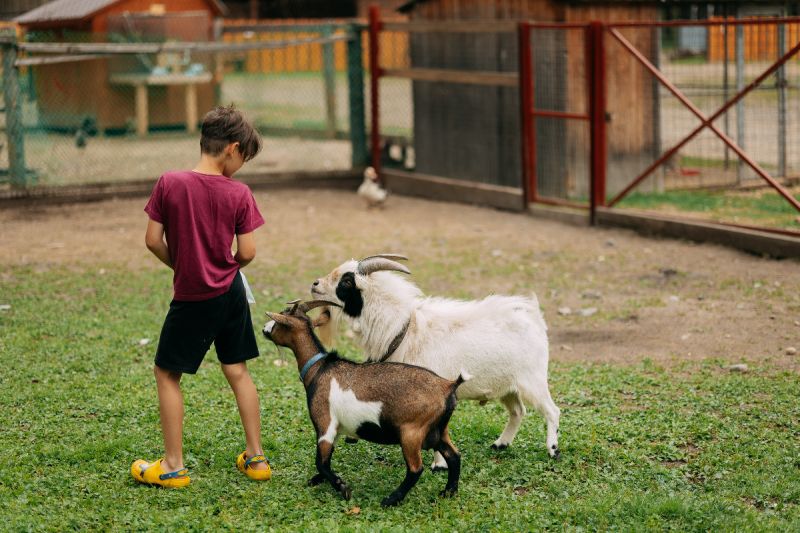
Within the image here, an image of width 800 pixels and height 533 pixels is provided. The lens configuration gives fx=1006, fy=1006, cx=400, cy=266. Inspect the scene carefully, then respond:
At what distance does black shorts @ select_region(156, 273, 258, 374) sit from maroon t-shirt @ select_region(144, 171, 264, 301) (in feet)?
0.18

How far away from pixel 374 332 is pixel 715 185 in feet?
26.4

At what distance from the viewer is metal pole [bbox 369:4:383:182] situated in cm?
1359

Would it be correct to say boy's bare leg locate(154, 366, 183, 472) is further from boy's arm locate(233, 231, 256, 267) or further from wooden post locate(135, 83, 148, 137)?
wooden post locate(135, 83, 148, 137)

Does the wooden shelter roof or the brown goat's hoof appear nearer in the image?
the brown goat's hoof

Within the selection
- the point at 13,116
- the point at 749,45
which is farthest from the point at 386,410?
the point at 13,116

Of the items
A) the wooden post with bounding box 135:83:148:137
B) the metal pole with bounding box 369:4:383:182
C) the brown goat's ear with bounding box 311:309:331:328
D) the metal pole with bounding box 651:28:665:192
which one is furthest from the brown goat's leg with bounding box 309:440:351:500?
the wooden post with bounding box 135:83:148:137

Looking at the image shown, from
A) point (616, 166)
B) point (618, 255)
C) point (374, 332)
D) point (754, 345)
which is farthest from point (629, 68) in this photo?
point (374, 332)

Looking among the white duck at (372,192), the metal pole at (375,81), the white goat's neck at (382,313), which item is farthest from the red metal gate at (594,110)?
the white goat's neck at (382,313)

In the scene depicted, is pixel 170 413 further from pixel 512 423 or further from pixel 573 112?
pixel 573 112

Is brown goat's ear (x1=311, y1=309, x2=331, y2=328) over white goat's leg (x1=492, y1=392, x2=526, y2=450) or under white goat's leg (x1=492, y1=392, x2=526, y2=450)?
over

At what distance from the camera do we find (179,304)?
14.7 feet

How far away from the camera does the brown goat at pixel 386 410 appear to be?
4273 mm

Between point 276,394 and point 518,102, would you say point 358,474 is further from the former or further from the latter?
point 518,102

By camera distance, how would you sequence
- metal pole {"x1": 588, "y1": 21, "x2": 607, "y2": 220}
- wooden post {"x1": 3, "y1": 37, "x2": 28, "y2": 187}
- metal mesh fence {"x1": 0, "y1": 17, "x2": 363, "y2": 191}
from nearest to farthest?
metal pole {"x1": 588, "y1": 21, "x2": 607, "y2": 220}, wooden post {"x1": 3, "y1": 37, "x2": 28, "y2": 187}, metal mesh fence {"x1": 0, "y1": 17, "x2": 363, "y2": 191}
